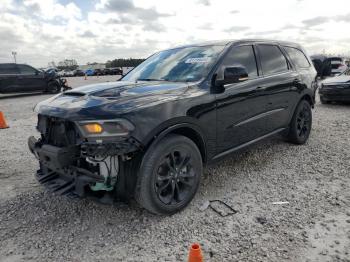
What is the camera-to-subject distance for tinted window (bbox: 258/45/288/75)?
452 cm

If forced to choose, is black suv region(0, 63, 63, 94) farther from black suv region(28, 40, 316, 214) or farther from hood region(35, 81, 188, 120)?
hood region(35, 81, 188, 120)

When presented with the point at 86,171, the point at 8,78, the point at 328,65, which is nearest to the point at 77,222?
the point at 86,171

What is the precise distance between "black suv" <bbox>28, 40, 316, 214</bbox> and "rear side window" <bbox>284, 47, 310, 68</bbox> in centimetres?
101

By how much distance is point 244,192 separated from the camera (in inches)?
148

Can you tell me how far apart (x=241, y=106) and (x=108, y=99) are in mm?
1764

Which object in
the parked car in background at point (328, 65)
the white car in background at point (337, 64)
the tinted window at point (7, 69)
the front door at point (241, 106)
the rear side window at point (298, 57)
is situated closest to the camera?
the front door at point (241, 106)

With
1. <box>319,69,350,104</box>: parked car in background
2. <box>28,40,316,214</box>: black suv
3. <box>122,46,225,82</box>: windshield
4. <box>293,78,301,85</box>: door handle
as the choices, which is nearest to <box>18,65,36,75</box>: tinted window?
<box>122,46,225,82</box>: windshield

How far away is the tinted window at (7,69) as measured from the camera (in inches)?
580

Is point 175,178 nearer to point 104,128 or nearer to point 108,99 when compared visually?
point 104,128

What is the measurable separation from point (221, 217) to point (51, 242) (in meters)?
1.65

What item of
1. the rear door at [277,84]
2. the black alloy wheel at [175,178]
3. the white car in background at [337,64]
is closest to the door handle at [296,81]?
the rear door at [277,84]

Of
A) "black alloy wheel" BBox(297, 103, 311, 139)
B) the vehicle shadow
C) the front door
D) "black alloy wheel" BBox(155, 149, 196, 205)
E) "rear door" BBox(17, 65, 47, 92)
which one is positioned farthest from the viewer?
"rear door" BBox(17, 65, 47, 92)

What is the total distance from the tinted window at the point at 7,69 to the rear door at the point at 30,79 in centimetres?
23

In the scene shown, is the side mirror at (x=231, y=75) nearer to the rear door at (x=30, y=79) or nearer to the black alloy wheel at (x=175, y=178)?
the black alloy wheel at (x=175, y=178)
